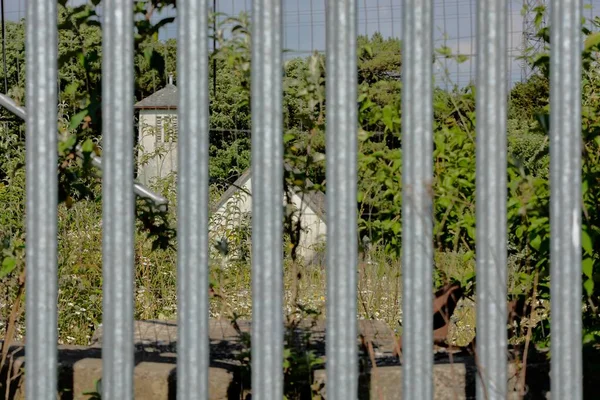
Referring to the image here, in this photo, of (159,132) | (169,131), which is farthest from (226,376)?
(159,132)

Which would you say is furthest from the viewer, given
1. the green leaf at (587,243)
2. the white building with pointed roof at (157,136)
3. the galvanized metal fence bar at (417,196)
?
the white building with pointed roof at (157,136)

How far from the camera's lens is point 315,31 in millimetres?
3021

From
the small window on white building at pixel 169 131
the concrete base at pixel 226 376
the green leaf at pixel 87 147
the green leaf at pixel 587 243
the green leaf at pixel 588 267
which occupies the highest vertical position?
the small window on white building at pixel 169 131

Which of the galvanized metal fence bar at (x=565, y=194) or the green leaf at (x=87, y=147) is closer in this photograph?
the galvanized metal fence bar at (x=565, y=194)

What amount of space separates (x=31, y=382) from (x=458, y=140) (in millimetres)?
1589

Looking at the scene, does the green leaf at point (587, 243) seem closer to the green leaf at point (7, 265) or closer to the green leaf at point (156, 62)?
the green leaf at point (156, 62)

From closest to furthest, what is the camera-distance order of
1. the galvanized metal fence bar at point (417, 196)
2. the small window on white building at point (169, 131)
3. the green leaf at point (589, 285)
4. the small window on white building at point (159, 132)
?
the galvanized metal fence bar at point (417, 196) → the green leaf at point (589, 285) → the small window on white building at point (169, 131) → the small window on white building at point (159, 132)

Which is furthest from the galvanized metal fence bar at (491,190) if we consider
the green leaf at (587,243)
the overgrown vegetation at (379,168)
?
the green leaf at (587,243)

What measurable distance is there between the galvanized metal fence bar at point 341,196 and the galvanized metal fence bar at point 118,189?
1.37ft

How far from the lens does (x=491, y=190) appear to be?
183cm

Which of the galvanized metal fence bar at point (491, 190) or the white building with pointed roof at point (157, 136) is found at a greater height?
the white building with pointed roof at point (157, 136)

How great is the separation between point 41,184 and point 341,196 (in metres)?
0.63

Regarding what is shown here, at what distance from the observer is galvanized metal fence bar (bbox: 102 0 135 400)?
1.85 metres

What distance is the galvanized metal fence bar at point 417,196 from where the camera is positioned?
1.81 m
